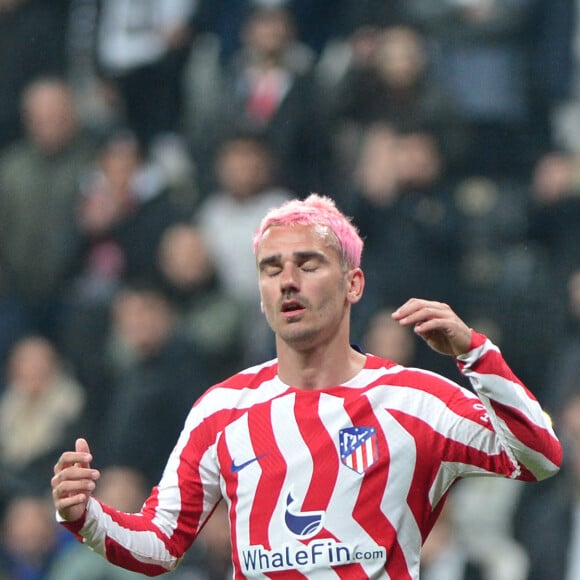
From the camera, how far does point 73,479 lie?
384cm

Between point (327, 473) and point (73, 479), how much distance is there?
27.8 inches

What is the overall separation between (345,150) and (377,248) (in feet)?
3.26

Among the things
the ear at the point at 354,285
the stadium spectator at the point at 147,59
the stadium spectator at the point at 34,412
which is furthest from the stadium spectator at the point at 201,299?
the ear at the point at 354,285

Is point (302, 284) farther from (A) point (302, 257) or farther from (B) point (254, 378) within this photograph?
(B) point (254, 378)

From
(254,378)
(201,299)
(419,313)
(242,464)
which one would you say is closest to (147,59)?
(201,299)

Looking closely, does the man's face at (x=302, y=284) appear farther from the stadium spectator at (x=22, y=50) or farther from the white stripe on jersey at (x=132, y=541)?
the stadium spectator at (x=22, y=50)

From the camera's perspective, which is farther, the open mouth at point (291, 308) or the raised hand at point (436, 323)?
the open mouth at point (291, 308)

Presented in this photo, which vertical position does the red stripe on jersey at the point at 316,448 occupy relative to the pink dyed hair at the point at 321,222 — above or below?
below

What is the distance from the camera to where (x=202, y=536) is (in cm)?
802

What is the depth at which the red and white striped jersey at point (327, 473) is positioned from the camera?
12.9 ft

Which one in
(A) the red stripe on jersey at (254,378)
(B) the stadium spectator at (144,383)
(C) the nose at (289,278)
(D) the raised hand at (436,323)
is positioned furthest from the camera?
(B) the stadium spectator at (144,383)

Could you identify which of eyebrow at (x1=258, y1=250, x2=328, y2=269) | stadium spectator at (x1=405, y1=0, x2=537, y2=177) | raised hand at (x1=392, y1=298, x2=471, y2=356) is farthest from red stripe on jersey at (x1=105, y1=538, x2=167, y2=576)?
stadium spectator at (x1=405, y1=0, x2=537, y2=177)

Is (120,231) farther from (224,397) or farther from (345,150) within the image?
(224,397)

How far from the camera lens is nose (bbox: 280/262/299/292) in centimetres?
406
